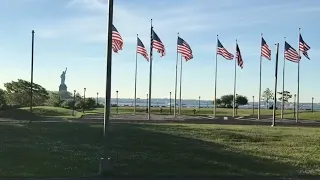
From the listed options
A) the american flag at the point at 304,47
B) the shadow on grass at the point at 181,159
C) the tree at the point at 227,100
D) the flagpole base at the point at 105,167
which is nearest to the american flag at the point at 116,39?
the shadow on grass at the point at 181,159

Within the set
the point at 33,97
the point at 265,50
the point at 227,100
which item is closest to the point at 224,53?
the point at 265,50

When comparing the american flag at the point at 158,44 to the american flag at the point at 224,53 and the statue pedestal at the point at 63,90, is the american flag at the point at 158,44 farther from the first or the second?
the statue pedestal at the point at 63,90

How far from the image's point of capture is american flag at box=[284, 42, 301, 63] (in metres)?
46.8

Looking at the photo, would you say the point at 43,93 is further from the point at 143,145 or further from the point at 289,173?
the point at 289,173

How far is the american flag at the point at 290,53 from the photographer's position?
154 feet

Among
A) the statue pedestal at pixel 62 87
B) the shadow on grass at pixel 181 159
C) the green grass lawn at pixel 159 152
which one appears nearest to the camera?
the shadow on grass at pixel 181 159

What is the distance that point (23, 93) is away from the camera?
89938 millimetres

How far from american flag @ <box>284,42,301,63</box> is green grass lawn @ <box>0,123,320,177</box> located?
20107 mm

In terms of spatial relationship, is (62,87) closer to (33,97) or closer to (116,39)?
(33,97)

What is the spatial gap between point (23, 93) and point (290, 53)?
191 ft

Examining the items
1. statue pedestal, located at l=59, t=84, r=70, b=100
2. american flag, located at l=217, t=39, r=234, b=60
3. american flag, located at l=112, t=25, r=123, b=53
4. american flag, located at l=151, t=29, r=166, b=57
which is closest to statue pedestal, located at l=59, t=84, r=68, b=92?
statue pedestal, located at l=59, t=84, r=70, b=100

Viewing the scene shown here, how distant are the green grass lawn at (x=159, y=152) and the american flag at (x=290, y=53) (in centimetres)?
2011

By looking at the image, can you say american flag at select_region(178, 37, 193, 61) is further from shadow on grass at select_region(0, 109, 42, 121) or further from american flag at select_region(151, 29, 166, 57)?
shadow on grass at select_region(0, 109, 42, 121)

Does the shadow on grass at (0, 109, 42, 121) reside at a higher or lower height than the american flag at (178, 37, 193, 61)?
lower
